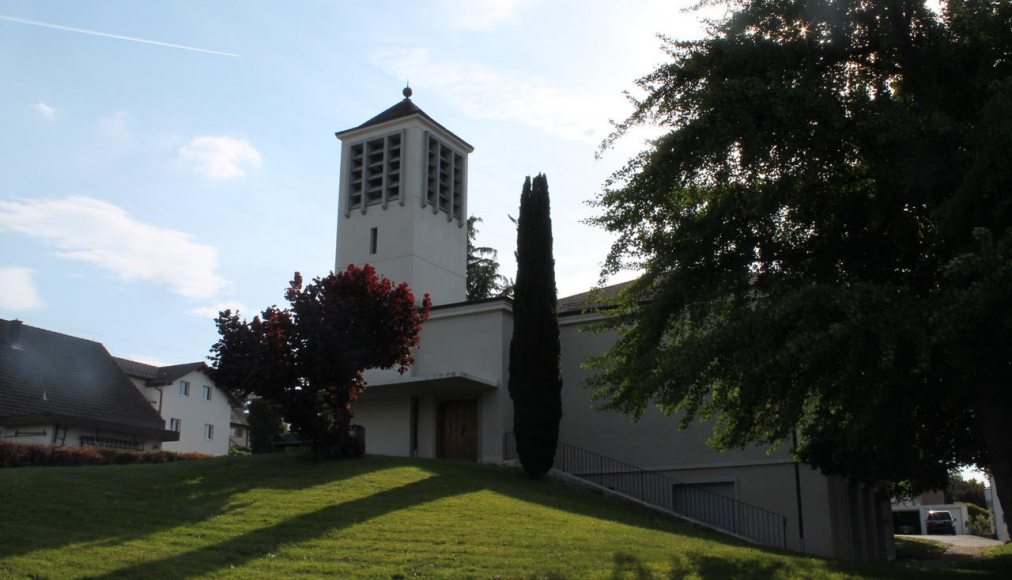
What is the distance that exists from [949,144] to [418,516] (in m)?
9.56

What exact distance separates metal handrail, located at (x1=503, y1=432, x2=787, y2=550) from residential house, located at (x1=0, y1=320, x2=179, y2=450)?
1903 cm

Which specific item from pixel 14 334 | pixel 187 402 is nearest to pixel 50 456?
pixel 14 334

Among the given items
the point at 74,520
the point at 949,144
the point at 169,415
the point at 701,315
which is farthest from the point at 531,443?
the point at 169,415

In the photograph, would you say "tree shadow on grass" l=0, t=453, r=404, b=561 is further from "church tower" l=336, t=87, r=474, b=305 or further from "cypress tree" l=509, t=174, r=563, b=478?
"church tower" l=336, t=87, r=474, b=305

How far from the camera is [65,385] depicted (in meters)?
38.3

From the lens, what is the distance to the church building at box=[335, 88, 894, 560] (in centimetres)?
2381

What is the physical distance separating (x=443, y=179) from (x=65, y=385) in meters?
17.5

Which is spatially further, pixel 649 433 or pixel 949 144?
pixel 649 433

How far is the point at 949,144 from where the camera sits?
453 inches

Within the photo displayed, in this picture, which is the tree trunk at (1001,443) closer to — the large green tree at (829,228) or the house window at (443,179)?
the large green tree at (829,228)

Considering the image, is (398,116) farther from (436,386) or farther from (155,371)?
(155,371)

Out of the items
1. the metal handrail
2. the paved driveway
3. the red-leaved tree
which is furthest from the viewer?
the paved driveway

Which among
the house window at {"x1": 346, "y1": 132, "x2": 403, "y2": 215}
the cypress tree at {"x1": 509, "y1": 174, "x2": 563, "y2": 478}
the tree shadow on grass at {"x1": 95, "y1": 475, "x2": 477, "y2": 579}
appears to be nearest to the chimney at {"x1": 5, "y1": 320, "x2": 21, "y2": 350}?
the house window at {"x1": 346, "y1": 132, "x2": 403, "y2": 215}

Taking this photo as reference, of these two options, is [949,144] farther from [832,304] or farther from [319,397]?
[319,397]
